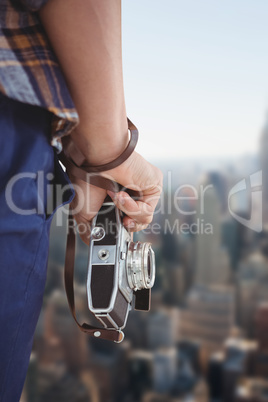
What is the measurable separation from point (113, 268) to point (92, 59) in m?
0.25

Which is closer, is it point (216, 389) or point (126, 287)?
point (126, 287)

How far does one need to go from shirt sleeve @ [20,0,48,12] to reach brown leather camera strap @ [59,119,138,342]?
17cm

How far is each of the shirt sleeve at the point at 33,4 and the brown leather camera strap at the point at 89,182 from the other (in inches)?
6.7

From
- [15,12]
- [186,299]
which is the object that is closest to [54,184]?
[15,12]

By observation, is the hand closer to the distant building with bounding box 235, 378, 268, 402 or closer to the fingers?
the fingers

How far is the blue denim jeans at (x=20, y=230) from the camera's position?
0.34 m

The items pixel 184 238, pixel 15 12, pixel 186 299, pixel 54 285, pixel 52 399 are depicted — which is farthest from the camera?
pixel 52 399

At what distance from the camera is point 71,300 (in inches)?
21.1

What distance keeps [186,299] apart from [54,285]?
5099 millimetres

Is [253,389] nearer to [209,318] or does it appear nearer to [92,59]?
[209,318]

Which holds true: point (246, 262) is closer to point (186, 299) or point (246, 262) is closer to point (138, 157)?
point (186, 299)

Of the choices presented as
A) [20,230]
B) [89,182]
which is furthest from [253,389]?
[20,230]

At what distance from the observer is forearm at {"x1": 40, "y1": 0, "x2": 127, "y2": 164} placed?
0.34 metres

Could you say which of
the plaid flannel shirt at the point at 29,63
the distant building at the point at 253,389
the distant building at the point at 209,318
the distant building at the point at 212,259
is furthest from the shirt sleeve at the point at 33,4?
the distant building at the point at 253,389
